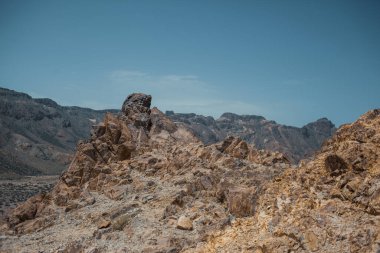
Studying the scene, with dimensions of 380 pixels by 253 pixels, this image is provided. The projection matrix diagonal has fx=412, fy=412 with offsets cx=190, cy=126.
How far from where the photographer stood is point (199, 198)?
82.5 feet

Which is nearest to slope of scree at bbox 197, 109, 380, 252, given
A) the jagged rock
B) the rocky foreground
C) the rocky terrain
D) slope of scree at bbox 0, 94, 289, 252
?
the rocky foreground

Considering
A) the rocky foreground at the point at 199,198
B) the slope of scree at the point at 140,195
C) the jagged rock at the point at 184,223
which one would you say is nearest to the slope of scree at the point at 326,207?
the rocky foreground at the point at 199,198

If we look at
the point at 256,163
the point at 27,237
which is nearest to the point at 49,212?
the point at 27,237

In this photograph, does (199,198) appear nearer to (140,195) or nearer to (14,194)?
(140,195)

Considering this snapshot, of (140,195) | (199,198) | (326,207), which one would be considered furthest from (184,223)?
(326,207)

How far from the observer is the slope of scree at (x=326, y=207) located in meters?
16.1

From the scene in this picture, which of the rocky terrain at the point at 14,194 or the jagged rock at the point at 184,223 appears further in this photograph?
the rocky terrain at the point at 14,194

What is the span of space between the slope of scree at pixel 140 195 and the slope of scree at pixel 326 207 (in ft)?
5.61

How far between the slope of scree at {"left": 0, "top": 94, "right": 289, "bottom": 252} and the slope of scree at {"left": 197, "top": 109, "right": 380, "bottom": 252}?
171cm

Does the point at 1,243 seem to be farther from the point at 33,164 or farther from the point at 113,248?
the point at 33,164

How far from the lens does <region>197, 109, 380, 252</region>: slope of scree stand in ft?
52.9

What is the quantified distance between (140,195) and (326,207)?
13295 millimetres

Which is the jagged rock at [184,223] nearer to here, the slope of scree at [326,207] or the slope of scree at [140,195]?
the slope of scree at [140,195]

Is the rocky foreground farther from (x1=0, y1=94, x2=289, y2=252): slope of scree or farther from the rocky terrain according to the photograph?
the rocky terrain
